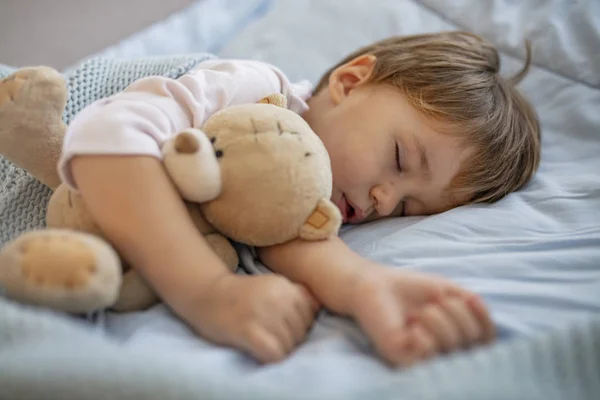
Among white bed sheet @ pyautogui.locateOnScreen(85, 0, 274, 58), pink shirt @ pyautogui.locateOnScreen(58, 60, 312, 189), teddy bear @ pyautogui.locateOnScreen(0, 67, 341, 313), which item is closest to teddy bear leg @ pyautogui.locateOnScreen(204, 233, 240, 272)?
teddy bear @ pyautogui.locateOnScreen(0, 67, 341, 313)

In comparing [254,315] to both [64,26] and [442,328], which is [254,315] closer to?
[442,328]

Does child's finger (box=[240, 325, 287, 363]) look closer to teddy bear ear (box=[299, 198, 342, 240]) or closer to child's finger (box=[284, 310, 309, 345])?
child's finger (box=[284, 310, 309, 345])

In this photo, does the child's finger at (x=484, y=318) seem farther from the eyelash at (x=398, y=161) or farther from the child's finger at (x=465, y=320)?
the eyelash at (x=398, y=161)

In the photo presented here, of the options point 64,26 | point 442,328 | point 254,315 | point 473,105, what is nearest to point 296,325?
point 254,315

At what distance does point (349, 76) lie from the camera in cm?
104

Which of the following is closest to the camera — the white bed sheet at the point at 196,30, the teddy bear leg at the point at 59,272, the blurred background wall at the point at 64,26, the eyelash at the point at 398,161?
the teddy bear leg at the point at 59,272

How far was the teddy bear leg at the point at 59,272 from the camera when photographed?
0.55 metres

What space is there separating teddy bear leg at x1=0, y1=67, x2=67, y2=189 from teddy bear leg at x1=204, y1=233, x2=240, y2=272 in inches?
10.0

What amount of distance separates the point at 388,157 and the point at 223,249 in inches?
13.0

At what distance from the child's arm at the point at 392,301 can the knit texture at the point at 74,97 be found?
1.26 feet

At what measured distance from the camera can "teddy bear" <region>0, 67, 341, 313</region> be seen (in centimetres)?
66

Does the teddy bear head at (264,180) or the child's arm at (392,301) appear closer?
the child's arm at (392,301)

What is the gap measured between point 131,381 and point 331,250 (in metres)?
0.33

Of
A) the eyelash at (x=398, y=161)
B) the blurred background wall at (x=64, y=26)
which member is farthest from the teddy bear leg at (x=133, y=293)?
the blurred background wall at (x=64, y=26)
